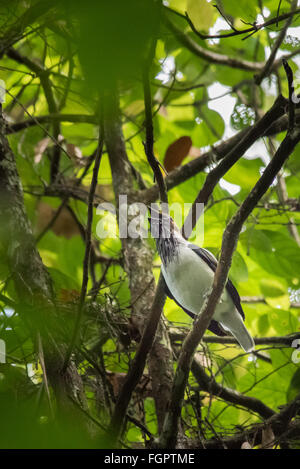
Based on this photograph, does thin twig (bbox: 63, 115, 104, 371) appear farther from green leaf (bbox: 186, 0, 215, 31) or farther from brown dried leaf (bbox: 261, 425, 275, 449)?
brown dried leaf (bbox: 261, 425, 275, 449)

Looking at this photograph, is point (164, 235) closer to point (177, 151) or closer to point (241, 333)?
point (177, 151)

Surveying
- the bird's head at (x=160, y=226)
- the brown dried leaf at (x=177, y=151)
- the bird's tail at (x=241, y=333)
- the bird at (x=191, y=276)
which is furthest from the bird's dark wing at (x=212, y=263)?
the brown dried leaf at (x=177, y=151)

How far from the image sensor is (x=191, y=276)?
344 cm

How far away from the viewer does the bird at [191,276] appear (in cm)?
341

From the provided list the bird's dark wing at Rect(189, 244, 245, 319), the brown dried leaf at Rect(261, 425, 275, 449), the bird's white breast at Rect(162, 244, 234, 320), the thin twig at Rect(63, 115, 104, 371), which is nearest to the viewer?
the thin twig at Rect(63, 115, 104, 371)

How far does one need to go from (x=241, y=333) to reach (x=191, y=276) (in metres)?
0.61

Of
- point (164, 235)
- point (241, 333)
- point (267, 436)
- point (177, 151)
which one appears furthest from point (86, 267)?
point (267, 436)

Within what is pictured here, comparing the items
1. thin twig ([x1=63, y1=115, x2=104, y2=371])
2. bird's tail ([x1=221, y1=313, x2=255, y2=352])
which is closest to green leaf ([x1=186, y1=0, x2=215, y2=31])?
thin twig ([x1=63, y1=115, x2=104, y2=371])

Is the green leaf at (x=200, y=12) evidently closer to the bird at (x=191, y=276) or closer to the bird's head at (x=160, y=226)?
the bird at (x=191, y=276)

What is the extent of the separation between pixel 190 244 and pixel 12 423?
117 inches

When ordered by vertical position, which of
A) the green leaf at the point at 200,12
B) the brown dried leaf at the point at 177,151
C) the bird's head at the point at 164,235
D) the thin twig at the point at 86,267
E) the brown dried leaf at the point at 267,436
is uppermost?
the green leaf at the point at 200,12

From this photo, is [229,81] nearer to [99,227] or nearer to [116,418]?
[99,227]

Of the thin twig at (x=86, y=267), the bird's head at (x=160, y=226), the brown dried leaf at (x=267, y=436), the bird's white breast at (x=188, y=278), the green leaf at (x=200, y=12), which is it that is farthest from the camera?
the bird's head at (x=160, y=226)

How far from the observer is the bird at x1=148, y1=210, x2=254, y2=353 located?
3.41 meters
